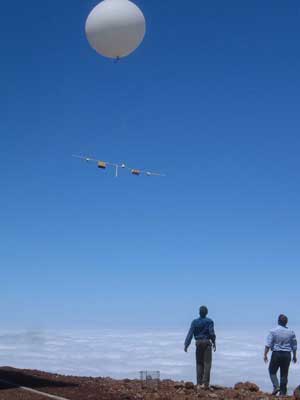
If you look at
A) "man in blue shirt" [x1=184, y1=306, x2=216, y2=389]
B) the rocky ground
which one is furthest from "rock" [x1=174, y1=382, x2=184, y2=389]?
"man in blue shirt" [x1=184, y1=306, x2=216, y2=389]

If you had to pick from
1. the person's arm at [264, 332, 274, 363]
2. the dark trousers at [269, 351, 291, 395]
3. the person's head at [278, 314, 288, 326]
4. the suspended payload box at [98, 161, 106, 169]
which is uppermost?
the suspended payload box at [98, 161, 106, 169]

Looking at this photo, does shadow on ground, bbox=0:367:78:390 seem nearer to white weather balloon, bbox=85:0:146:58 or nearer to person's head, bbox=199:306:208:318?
person's head, bbox=199:306:208:318

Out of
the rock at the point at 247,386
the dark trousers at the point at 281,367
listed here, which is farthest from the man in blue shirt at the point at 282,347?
the rock at the point at 247,386

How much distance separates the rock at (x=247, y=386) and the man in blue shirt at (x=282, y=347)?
1.46 feet

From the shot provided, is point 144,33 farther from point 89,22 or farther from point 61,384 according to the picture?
point 61,384

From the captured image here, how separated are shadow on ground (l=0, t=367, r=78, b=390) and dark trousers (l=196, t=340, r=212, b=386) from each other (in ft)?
9.93

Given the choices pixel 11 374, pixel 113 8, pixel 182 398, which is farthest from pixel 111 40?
pixel 11 374

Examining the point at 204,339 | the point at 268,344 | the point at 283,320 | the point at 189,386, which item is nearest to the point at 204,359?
the point at 204,339

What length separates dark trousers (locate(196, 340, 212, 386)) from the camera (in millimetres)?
19969

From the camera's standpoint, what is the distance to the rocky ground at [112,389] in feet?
56.0

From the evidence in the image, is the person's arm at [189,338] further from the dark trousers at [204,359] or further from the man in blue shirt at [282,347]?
the man in blue shirt at [282,347]

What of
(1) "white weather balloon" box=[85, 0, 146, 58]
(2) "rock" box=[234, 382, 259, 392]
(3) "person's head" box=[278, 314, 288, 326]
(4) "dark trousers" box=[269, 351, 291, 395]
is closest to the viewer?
(1) "white weather balloon" box=[85, 0, 146, 58]

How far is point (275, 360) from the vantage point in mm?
19594

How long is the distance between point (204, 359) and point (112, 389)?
2609 millimetres
